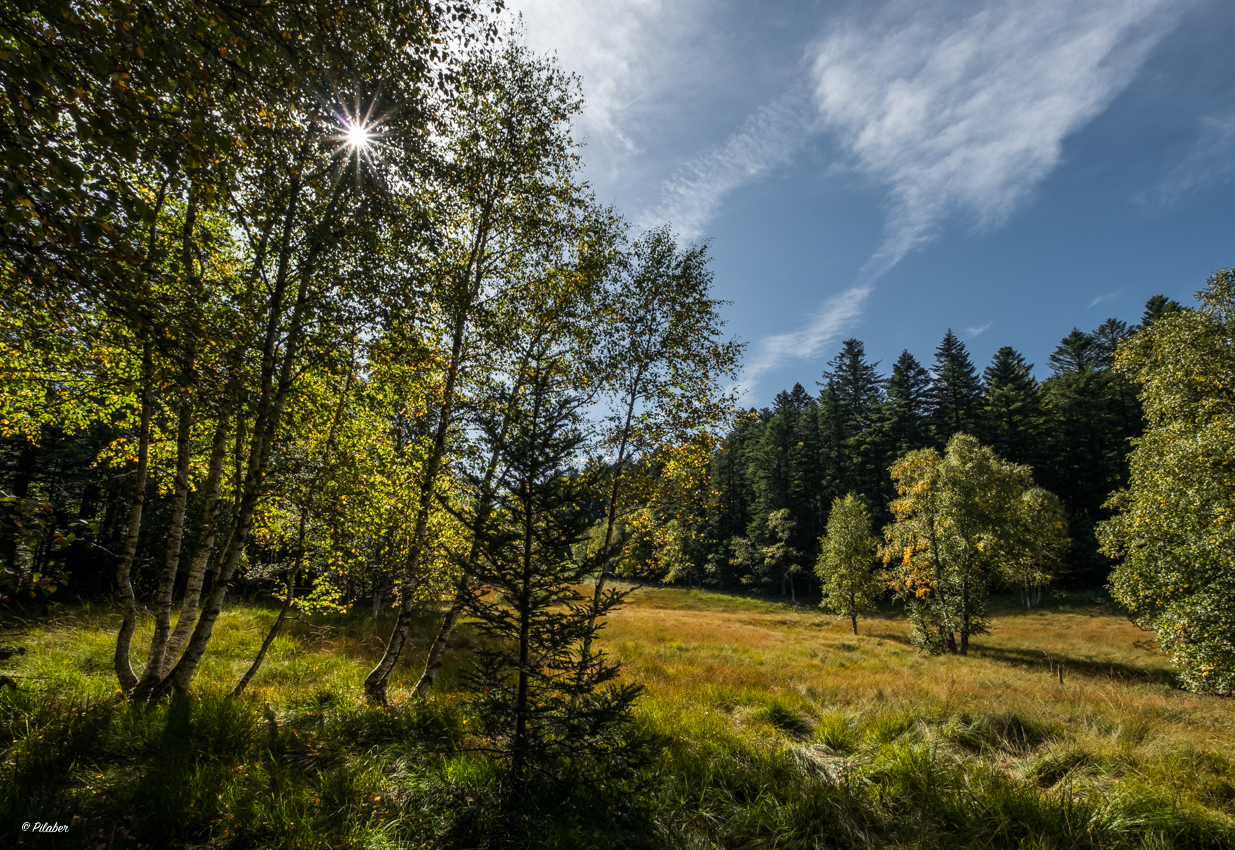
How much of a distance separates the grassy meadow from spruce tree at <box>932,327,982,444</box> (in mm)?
54656

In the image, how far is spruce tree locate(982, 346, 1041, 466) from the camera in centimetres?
5241

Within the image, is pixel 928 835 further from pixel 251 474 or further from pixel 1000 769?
pixel 251 474

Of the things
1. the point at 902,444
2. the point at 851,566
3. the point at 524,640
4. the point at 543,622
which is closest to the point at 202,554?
the point at 524,640

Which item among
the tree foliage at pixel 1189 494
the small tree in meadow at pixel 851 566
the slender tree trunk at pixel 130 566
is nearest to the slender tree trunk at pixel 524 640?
the slender tree trunk at pixel 130 566

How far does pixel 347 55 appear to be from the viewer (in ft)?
17.0

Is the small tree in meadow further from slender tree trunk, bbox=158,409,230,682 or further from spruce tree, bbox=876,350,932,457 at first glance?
slender tree trunk, bbox=158,409,230,682

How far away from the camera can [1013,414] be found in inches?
2137

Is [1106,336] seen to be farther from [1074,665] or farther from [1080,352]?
[1074,665]

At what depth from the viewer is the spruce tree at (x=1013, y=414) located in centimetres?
5241

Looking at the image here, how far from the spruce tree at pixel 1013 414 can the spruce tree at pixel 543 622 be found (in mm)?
64038

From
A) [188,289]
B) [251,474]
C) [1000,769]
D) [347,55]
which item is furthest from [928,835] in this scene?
[347,55]

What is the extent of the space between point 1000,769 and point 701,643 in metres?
15.2

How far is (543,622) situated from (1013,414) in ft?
225

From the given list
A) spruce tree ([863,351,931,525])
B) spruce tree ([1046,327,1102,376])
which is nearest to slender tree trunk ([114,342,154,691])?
spruce tree ([863,351,931,525])
